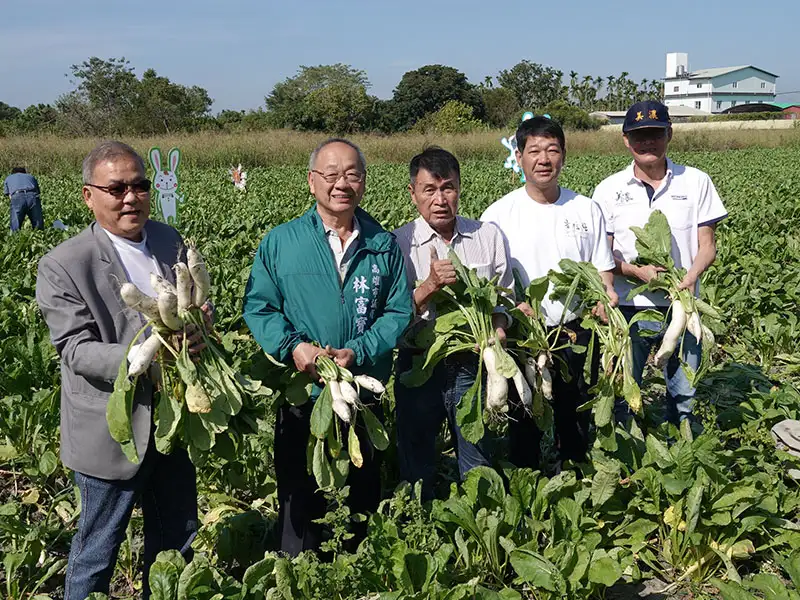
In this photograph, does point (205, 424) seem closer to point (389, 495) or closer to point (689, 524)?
point (389, 495)

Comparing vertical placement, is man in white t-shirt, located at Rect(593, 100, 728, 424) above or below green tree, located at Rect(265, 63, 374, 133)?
below

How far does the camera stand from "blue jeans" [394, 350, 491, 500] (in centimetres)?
342

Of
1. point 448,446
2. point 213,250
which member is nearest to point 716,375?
point 448,446

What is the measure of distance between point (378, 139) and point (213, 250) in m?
23.2

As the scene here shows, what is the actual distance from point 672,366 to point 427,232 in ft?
5.86

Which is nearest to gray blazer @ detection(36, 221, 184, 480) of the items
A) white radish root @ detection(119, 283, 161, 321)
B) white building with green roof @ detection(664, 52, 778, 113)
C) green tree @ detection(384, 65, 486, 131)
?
white radish root @ detection(119, 283, 161, 321)

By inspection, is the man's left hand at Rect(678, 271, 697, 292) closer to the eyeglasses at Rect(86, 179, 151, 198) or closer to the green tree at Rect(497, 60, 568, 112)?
the eyeglasses at Rect(86, 179, 151, 198)

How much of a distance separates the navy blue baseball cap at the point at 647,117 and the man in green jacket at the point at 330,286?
1677 mm

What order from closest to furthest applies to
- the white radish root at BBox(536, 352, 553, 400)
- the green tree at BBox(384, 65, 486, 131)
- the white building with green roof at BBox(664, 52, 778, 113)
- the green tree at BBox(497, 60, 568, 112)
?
1. the white radish root at BBox(536, 352, 553, 400)
2. the green tree at BBox(384, 65, 486, 131)
3. the green tree at BBox(497, 60, 568, 112)
4. the white building with green roof at BBox(664, 52, 778, 113)

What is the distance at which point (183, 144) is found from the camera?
26.1m

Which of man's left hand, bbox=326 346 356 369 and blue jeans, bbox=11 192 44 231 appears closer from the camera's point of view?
man's left hand, bbox=326 346 356 369

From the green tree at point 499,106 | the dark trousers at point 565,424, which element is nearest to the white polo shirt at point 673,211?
the dark trousers at point 565,424

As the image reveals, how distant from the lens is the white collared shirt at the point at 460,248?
11.0 ft

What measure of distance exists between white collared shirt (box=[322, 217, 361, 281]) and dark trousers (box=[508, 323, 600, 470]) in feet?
4.34
